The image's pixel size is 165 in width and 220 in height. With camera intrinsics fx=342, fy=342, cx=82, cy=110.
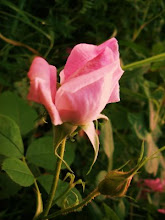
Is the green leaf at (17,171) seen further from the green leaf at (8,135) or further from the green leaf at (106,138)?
the green leaf at (106,138)

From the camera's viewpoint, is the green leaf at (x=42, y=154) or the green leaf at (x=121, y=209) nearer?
the green leaf at (x=42, y=154)

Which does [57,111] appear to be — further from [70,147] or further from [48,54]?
[48,54]

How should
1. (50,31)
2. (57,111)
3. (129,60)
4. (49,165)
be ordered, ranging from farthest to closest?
(129,60) → (50,31) → (49,165) → (57,111)

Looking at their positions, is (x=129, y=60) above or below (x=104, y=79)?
below

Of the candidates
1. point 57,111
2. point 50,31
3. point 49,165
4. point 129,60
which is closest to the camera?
point 57,111

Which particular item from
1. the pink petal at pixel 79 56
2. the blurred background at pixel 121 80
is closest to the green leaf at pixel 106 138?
the blurred background at pixel 121 80

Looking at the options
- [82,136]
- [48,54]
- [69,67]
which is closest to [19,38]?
[48,54]

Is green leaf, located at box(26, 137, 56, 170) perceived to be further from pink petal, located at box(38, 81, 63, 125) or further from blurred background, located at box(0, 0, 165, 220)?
pink petal, located at box(38, 81, 63, 125)

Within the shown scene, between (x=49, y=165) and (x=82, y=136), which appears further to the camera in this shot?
(x=82, y=136)

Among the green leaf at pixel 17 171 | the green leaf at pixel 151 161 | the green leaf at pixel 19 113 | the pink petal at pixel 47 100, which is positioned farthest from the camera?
the green leaf at pixel 151 161
